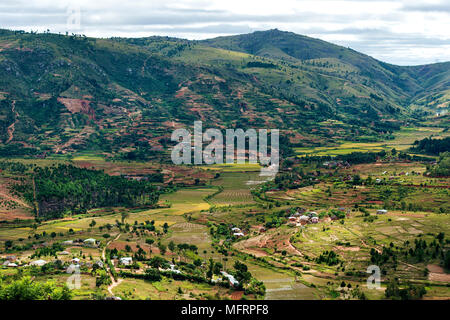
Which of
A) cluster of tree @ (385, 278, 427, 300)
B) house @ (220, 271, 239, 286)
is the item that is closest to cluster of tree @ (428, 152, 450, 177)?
cluster of tree @ (385, 278, 427, 300)

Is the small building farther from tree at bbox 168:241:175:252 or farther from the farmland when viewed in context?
tree at bbox 168:241:175:252

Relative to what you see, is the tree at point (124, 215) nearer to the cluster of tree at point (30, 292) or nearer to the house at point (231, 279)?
the house at point (231, 279)

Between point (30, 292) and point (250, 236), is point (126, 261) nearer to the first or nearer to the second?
point (30, 292)

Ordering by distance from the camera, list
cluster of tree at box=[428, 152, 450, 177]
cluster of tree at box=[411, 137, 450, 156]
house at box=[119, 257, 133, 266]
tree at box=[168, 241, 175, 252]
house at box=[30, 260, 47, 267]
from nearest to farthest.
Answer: house at box=[30, 260, 47, 267]
house at box=[119, 257, 133, 266]
tree at box=[168, 241, 175, 252]
cluster of tree at box=[428, 152, 450, 177]
cluster of tree at box=[411, 137, 450, 156]

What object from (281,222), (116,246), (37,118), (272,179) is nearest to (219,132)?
(272,179)

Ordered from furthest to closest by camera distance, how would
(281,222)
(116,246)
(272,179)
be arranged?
(272,179), (281,222), (116,246)

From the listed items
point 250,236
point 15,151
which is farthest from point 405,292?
point 15,151

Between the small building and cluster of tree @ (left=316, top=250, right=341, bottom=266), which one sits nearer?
the small building

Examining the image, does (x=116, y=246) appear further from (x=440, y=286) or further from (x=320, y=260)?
(x=440, y=286)
